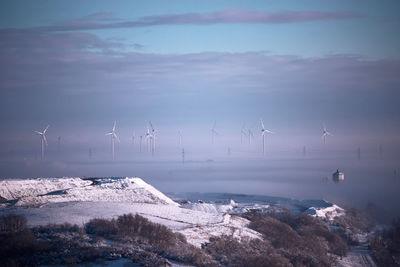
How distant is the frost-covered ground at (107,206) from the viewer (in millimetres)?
27938

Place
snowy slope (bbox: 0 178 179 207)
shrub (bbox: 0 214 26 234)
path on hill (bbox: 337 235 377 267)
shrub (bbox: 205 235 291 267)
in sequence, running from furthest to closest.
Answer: snowy slope (bbox: 0 178 179 207), path on hill (bbox: 337 235 377 267), shrub (bbox: 0 214 26 234), shrub (bbox: 205 235 291 267)

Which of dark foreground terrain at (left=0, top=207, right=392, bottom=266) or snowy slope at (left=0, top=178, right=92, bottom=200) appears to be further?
snowy slope at (left=0, top=178, right=92, bottom=200)

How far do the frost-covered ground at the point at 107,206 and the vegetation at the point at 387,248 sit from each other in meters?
7.87

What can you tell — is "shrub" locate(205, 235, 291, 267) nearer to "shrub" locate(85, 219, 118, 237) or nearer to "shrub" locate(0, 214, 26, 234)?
"shrub" locate(85, 219, 118, 237)

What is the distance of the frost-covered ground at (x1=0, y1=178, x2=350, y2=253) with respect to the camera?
27.9 meters

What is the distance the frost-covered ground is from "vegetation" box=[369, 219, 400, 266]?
7.87 metres

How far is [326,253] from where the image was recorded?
31.4m

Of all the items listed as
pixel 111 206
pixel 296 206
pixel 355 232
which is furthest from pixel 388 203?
pixel 111 206

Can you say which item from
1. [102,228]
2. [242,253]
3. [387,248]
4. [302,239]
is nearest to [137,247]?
[102,228]

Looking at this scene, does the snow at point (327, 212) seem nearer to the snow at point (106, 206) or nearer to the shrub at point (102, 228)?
the snow at point (106, 206)

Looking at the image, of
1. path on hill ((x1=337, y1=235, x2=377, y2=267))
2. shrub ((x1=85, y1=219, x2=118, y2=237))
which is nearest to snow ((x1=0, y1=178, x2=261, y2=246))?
shrub ((x1=85, y1=219, x2=118, y2=237))

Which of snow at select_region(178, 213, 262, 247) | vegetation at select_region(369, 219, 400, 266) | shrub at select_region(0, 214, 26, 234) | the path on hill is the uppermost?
shrub at select_region(0, 214, 26, 234)

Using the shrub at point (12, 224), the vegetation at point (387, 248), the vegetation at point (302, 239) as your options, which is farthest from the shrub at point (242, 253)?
the vegetation at point (387, 248)

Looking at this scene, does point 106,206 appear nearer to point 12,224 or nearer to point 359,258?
point 12,224
